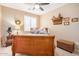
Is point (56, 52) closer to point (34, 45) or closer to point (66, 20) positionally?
point (34, 45)

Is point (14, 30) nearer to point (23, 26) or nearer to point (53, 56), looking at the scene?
point (23, 26)

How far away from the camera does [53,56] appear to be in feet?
7.29

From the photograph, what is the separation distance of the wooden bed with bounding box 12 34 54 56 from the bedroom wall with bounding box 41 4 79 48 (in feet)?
0.55

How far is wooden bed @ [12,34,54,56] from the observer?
2254mm

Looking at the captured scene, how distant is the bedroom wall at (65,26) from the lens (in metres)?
2.17

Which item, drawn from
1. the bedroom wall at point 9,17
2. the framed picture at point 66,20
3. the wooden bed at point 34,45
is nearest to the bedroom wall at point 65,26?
the framed picture at point 66,20

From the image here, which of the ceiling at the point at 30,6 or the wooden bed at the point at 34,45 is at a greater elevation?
the ceiling at the point at 30,6

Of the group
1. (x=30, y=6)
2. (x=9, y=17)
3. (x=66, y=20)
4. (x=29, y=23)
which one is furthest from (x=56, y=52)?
(x=9, y=17)

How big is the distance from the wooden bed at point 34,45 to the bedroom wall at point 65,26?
0.17 meters

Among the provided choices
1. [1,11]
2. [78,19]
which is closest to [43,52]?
[78,19]

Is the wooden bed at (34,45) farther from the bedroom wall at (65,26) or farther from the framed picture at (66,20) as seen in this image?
the framed picture at (66,20)

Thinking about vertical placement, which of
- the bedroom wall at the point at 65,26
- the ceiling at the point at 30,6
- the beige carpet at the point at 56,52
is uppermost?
the ceiling at the point at 30,6

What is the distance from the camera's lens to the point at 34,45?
2.30 metres

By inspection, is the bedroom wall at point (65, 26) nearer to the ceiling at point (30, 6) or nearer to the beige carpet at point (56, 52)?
the ceiling at point (30, 6)
